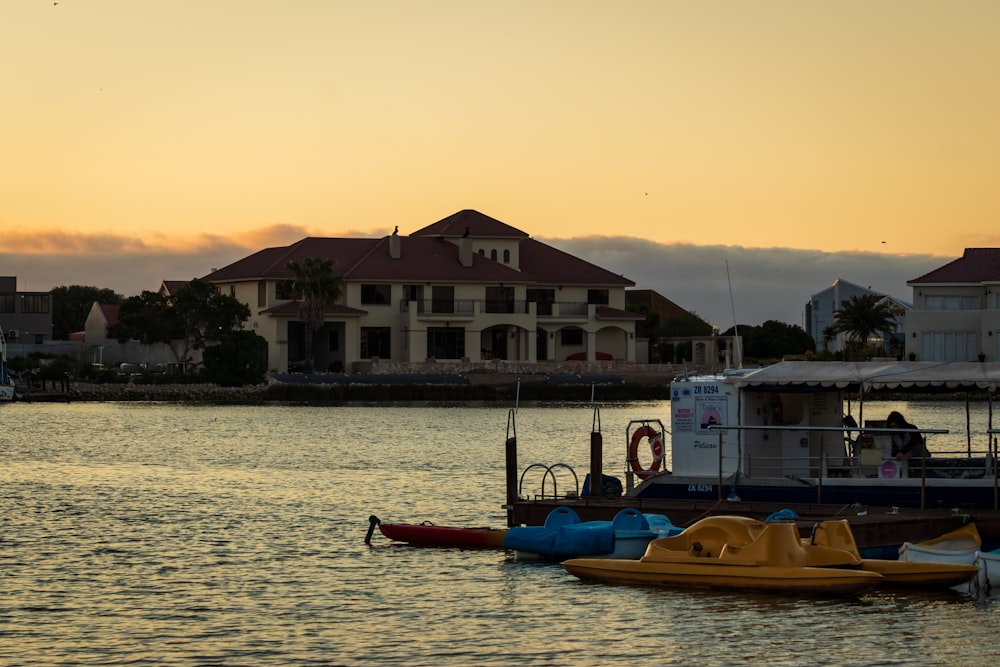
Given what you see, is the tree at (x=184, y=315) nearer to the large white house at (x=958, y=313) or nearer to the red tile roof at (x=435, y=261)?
the red tile roof at (x=435, y=261)

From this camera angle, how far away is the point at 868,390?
2805 centimetres

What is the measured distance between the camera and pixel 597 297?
115 meters

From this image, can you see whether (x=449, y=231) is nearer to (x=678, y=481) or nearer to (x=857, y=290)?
(x=857, y=290)

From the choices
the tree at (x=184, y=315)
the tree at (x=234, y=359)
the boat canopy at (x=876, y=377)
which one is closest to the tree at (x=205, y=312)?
the tree at (x=184, y=315)

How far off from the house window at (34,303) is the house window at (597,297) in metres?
51.1

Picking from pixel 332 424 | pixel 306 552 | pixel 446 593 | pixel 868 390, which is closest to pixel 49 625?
pixel 446 593

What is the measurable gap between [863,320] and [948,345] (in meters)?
19.0

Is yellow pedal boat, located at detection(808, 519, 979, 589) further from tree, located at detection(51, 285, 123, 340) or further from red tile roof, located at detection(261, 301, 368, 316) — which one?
tree, located at detection(51, 285, 123, 340)

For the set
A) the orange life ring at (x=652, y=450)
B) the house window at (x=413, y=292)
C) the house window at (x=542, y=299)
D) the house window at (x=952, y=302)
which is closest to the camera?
the orange life ring at (x=652, y=450)

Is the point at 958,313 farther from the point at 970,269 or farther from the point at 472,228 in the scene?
the point at 472,228

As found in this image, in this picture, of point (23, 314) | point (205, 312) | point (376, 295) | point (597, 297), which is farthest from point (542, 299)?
point (23, 314)

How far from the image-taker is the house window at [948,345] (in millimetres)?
95938

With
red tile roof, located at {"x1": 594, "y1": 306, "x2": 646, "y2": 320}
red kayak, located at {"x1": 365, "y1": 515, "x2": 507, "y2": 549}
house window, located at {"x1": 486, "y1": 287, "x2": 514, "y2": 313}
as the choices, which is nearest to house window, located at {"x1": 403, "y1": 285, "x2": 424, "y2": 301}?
house window, located at {"x1": 486, "y1": 287, "x2": 514, "y2": 313}

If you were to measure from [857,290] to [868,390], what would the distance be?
110m
